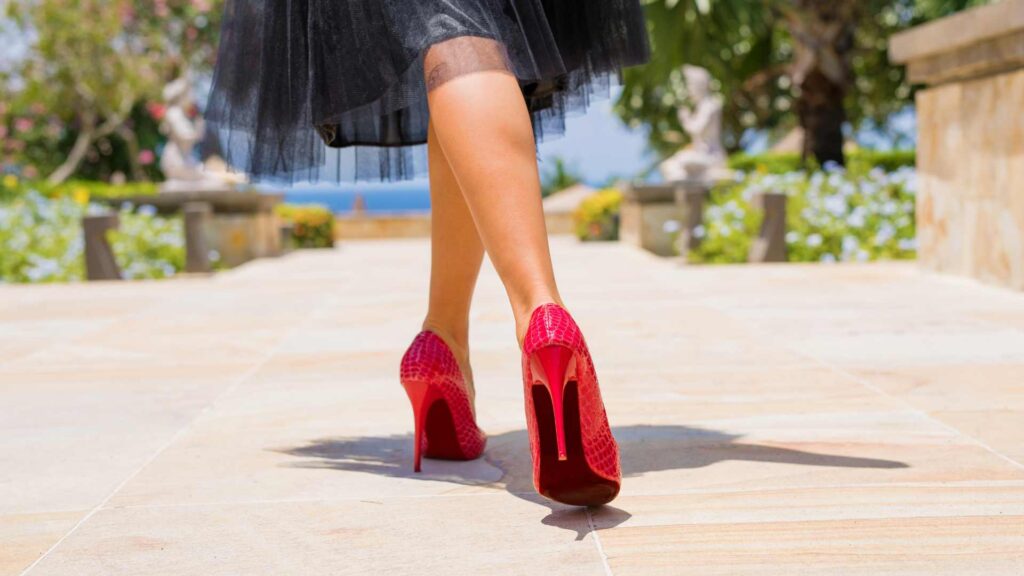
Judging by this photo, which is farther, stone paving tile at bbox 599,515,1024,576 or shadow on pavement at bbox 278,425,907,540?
shadow on pavement at bbox 278,425,907,540

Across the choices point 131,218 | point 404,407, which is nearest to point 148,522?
point 404,407

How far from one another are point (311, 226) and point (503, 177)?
13.5 m

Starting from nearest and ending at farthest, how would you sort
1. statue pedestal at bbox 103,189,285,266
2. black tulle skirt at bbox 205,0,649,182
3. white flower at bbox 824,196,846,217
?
black tulle skirt at bbox 205,0,649,182 → white flower at bbox 824,196,846,217 → statue pedestal at bbox 103,189,285,266

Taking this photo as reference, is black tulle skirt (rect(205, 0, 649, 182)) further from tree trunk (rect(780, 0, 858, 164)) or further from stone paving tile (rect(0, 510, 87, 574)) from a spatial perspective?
tree trunk (rect(780, 0, 858, 164))

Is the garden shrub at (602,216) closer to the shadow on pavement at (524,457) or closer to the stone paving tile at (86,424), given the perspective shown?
the stone paving tile at (86,424)

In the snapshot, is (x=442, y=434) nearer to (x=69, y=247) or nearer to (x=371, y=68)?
(x=371, y=68)

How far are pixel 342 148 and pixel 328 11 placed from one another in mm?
591

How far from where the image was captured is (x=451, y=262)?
236 cm

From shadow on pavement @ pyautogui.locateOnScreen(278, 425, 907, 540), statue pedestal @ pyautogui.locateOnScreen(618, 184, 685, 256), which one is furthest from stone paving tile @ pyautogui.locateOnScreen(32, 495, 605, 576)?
statue pedestal @ pyautogui.locateOnScreen(618, 184, 685, 256)

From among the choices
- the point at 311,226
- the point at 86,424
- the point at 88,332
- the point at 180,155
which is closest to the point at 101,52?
the point at 311,226

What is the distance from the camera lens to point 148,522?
6.32 ft

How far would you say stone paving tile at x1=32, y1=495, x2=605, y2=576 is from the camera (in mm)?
1662

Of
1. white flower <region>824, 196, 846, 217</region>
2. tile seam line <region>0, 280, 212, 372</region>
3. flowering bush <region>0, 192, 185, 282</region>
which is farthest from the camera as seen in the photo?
flowering bush <region>0, 192, 185, 282</region>

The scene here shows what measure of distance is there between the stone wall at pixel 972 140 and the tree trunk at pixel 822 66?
21.9ft
